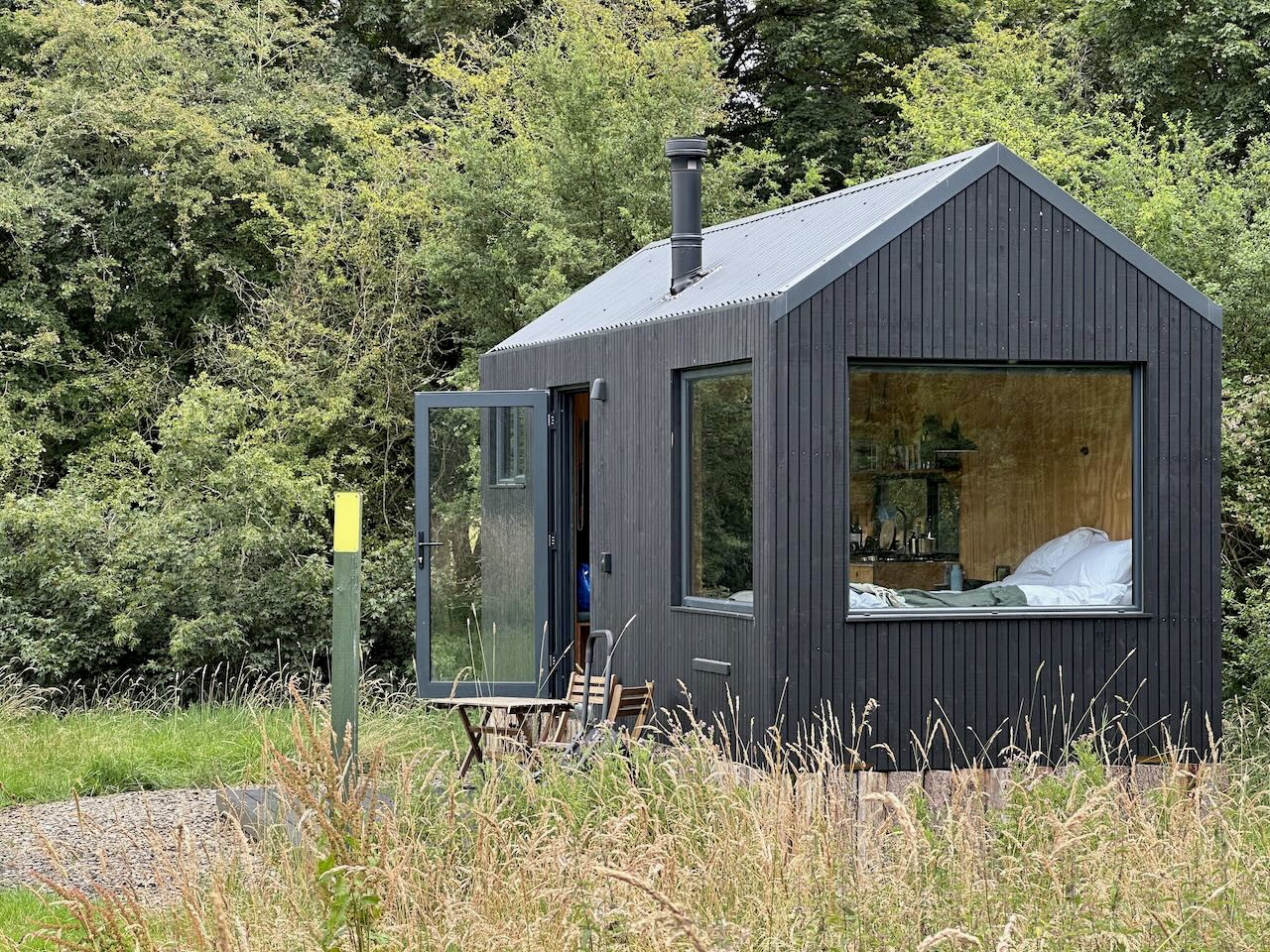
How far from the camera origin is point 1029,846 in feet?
14.6

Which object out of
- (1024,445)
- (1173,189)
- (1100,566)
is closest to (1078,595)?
(1100,566)

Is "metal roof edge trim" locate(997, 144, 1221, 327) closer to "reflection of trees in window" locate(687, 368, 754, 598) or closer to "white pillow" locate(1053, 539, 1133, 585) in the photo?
"white pillow" locate(1053, 539, 1133, 585)

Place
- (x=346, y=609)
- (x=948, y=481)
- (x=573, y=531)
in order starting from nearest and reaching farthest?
(x=346, y=609) → (x=948, y=481) → (x=573, y=531)

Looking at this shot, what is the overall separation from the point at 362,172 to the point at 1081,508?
39.4 feet

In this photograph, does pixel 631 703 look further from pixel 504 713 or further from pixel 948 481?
pixel 948 481

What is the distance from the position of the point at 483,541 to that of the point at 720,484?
2816 millimetres

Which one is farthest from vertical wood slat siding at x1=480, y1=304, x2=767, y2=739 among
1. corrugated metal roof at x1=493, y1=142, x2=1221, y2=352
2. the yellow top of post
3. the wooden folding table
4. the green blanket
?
the yellow top of post

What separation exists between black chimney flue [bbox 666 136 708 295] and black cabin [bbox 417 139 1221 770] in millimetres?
974

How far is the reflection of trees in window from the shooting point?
307 inches

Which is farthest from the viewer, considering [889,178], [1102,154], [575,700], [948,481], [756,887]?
[1102,154]

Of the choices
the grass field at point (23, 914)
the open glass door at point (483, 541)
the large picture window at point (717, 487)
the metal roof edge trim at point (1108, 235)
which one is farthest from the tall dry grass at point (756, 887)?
the open glass door at point (483, 541)

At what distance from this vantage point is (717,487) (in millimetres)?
8078

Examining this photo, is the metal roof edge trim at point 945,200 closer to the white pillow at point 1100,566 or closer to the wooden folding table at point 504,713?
the white pillow at point 1100,566

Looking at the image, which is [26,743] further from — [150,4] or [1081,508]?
[150,4]
